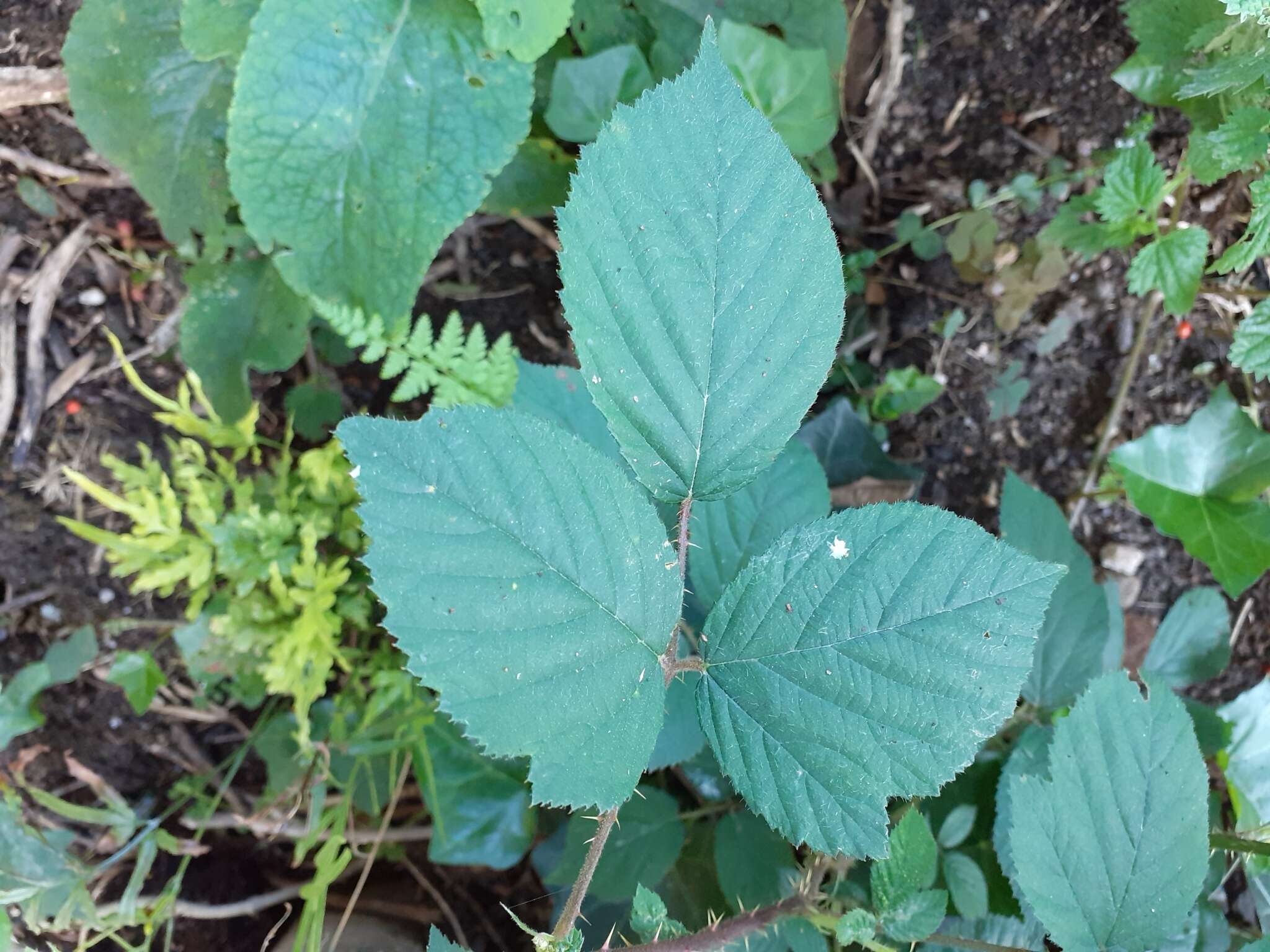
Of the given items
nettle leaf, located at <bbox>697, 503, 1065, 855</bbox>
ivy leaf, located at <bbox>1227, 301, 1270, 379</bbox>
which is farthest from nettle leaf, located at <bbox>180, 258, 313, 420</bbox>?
ivy leaf, located at <bbox>1227, 301, 1270, 379</bbox>

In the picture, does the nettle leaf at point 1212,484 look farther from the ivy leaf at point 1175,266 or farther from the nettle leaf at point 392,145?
the nettle leaf at point 392,145

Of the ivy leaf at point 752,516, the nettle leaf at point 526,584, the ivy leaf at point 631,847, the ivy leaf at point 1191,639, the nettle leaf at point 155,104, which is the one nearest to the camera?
the nettle leaf at point 526,584

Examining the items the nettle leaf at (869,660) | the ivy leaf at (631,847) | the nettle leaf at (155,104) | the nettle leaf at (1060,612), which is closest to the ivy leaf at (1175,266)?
the nettle leaf at (1060,612)

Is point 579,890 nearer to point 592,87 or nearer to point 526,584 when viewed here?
point 526,584

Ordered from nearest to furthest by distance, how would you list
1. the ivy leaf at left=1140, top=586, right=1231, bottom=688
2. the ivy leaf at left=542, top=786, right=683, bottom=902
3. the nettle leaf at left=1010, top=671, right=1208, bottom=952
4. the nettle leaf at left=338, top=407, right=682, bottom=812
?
the nettle leaf at left=338, top=407, right=682, bottom=812 < the nettle leaf at left=1010, top=671, right=1208, bottom=952 < the ivy leaf at left=542, top=786, right=683, bottom=902 < the ivy leaf at left=1140, top=586, right=1231, bottom=688

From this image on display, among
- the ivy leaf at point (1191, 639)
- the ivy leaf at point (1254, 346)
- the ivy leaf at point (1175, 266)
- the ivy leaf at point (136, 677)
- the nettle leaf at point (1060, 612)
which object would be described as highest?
the ivy leaf at point (1175, 266)

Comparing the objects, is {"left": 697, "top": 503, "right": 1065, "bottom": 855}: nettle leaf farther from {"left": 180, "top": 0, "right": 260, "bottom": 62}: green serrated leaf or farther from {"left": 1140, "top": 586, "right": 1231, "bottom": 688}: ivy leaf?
{"left": 180, "top": 0, "right": 260, "bottom": 62}: green serrated leaf

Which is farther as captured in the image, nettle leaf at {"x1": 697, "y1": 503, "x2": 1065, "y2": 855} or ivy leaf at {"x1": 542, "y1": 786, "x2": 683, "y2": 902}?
ivy leaf at {"x1": 542, "y1": 786, "x2": 683, "y2": 902}
